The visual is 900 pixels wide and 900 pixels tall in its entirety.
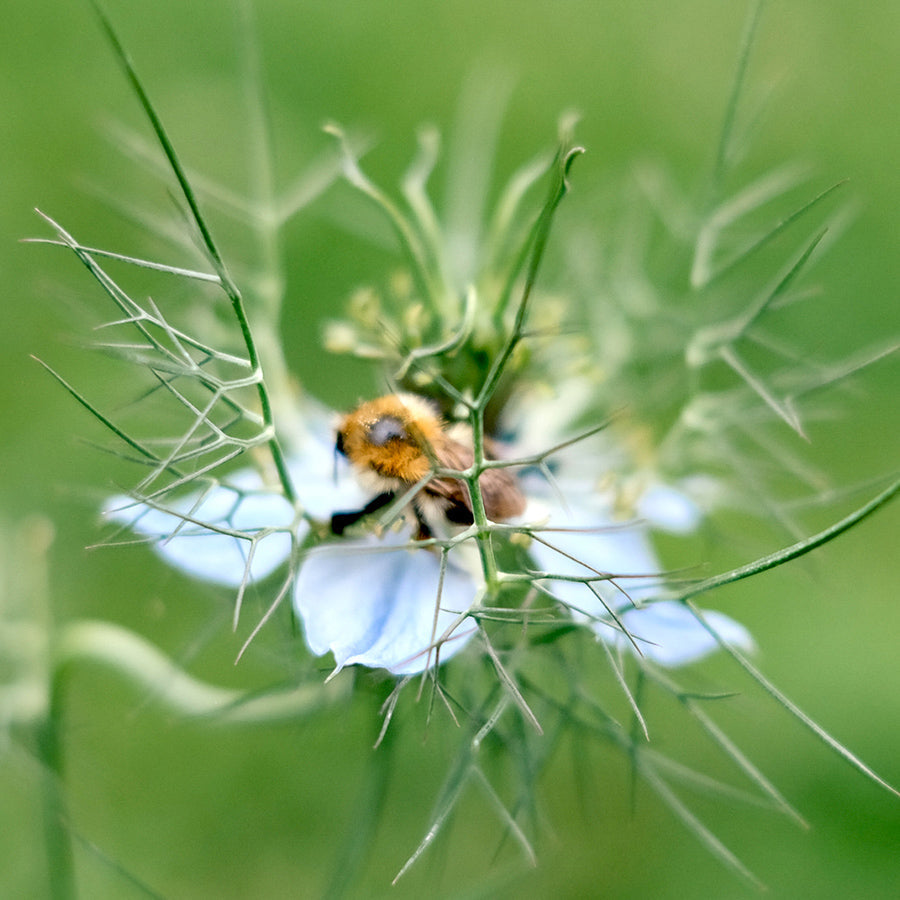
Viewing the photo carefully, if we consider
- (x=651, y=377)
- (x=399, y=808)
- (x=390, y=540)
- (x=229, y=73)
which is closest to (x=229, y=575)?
(x=390, y=540)

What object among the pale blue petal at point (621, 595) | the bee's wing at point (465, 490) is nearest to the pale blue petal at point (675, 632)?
the pale blue petal at point (621, 595)

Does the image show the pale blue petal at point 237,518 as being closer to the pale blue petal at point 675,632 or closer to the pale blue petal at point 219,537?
the pale blue petal at point 219,537

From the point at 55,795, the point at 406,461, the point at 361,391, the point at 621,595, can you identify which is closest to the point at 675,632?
the point at 621,595

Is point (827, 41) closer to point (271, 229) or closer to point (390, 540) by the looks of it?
point (271, 229)

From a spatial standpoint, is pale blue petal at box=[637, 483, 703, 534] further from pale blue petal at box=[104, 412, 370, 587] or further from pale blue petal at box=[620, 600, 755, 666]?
pale blue petal at box=[104, 412, 370, 587]

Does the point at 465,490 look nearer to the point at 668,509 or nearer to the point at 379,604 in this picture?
the point at 379,604

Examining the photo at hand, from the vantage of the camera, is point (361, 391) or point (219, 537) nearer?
point (219, 537)

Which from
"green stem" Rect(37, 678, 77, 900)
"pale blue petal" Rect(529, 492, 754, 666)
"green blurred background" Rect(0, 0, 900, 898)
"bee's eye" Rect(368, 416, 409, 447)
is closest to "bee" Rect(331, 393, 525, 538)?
"bee's eye" Rect(368, 416, 409, 447)

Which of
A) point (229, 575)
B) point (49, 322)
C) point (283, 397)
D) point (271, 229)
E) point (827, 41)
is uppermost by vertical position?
point (827, 41)
